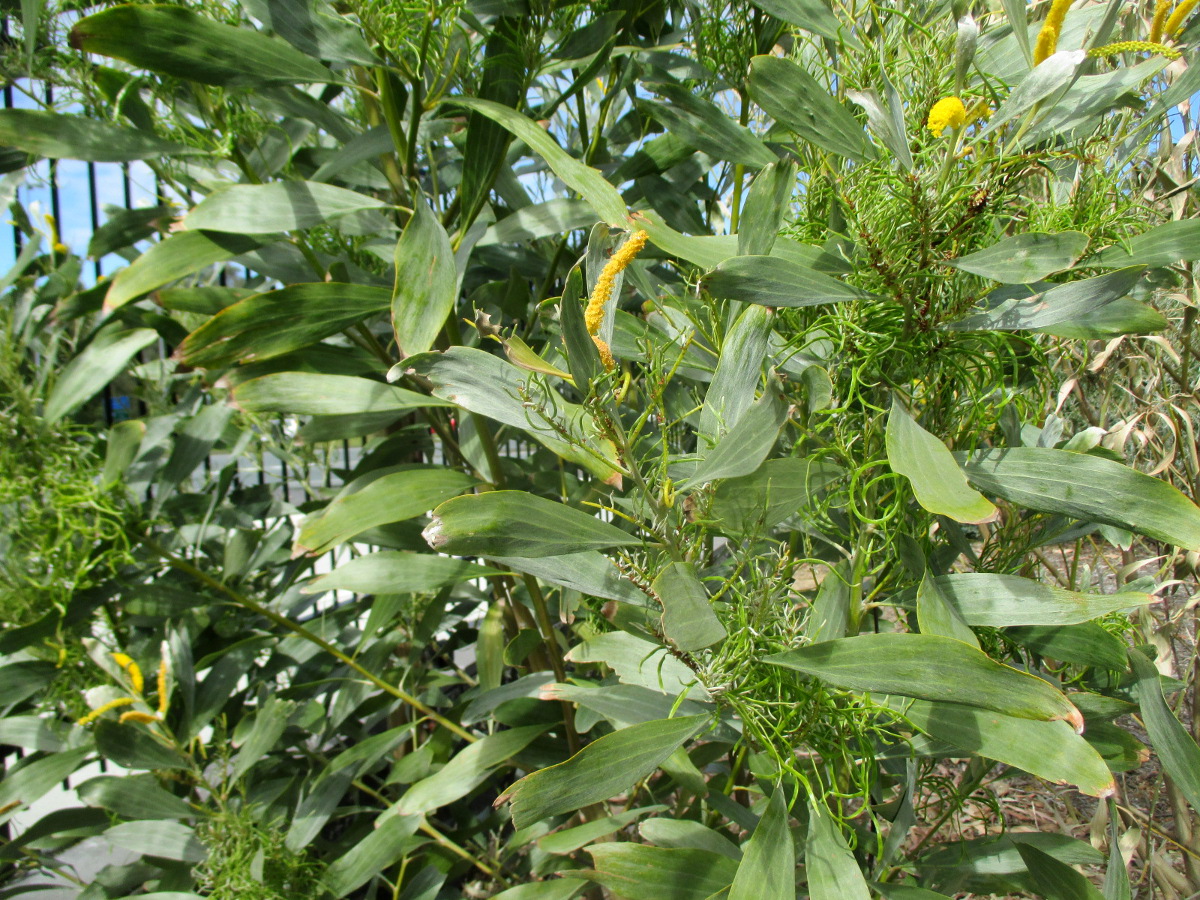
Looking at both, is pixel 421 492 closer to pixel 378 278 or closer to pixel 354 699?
pixel 378 278

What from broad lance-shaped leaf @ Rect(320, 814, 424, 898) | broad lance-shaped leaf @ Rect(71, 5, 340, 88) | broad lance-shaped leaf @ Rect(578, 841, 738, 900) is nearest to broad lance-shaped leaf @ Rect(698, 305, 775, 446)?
broad lance-shaped leaf @ Rect(578, 841, 738, 900)

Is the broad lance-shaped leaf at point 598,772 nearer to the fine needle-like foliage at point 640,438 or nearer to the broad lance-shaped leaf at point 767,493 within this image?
the fine needle-like foliage at point 640,438

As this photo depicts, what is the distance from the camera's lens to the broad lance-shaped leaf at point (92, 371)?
97 centimetres

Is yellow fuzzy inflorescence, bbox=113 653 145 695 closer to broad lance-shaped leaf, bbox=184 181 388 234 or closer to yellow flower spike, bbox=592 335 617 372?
broad lance-shaped leaf, bbox=184 181 388 234

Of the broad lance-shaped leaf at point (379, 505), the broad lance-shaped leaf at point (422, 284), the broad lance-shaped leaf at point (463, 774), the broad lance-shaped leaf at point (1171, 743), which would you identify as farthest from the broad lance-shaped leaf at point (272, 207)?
the broad lance-shaped leaf at point (1171, 743)

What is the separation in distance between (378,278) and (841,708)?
83 centimetres

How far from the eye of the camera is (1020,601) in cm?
51

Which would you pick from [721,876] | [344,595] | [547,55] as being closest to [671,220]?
Result: [547,55]

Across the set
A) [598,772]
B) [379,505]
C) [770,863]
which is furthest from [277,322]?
[770,863]

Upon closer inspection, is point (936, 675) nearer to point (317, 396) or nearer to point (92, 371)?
point (317, 396)

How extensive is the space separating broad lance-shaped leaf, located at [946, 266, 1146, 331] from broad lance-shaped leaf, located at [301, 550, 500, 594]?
558 millimetres

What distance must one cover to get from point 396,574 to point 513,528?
47 centimetres

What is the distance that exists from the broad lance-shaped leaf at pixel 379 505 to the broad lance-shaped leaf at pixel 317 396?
79mm

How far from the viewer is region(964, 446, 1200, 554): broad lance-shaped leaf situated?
45 cm
